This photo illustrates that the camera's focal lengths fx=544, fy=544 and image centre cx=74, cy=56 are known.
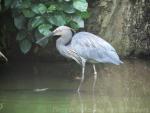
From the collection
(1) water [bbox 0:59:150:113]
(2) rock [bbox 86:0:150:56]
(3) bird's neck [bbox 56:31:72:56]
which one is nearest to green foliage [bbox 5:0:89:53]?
(3) bird's neck [bbox 56:31:72:56]

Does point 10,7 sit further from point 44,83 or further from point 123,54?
point 123,54

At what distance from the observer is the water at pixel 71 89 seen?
24.1 feet

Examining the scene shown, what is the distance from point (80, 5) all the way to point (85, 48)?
890 mm

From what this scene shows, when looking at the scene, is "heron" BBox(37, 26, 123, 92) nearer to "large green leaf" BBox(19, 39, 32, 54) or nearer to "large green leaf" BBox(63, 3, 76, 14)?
"large green leaf" BBox(63, 3, 76, 14)

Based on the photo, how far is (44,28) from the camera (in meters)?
9.36

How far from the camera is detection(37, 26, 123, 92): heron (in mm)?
8852

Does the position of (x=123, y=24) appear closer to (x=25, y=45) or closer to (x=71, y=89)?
(x=25, y=45)

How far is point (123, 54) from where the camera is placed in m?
11.1

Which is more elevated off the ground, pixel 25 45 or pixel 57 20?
pixel 57 20

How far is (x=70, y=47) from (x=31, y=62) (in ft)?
5.87

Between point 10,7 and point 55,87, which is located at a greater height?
point 10,7

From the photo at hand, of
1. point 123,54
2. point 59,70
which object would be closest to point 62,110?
point 59,70

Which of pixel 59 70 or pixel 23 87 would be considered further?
pixel 59 70

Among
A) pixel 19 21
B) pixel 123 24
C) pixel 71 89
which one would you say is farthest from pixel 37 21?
pixel 123 24
